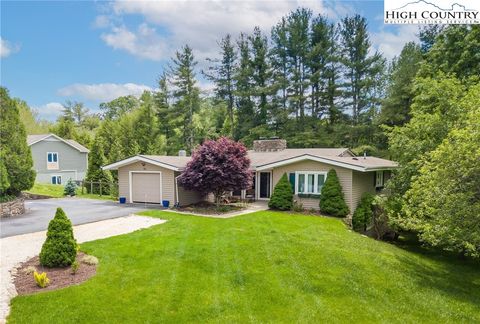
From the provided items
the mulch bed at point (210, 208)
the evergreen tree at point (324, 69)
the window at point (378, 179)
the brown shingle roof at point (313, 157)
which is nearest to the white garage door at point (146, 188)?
the brown shingle roof at point (313, 157)

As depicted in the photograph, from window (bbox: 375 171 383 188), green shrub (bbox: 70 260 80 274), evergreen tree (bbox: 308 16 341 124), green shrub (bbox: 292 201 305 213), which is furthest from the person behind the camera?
evergreen tree (bbox: 308 16 341 124)

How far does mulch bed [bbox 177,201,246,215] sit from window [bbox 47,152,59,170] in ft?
72.9

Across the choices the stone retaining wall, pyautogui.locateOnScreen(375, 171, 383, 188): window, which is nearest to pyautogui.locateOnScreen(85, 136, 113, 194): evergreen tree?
the stone retaining wall

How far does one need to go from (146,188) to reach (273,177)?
25.1ft

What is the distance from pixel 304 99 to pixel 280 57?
5.29m

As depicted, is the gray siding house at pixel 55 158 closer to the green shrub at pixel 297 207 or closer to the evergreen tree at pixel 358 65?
the green shrub at pixel 297 207

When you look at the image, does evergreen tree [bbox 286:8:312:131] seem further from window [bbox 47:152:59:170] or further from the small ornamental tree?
window [bbox 47:152:59:170]

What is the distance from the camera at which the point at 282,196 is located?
57.9ft

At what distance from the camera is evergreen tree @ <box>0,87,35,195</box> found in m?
18.7

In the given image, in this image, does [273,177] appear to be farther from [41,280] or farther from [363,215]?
[41,280]

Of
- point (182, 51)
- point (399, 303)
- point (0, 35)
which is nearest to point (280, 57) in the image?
point (182, 51)

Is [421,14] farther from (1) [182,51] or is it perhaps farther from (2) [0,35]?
(1) [182,51]
